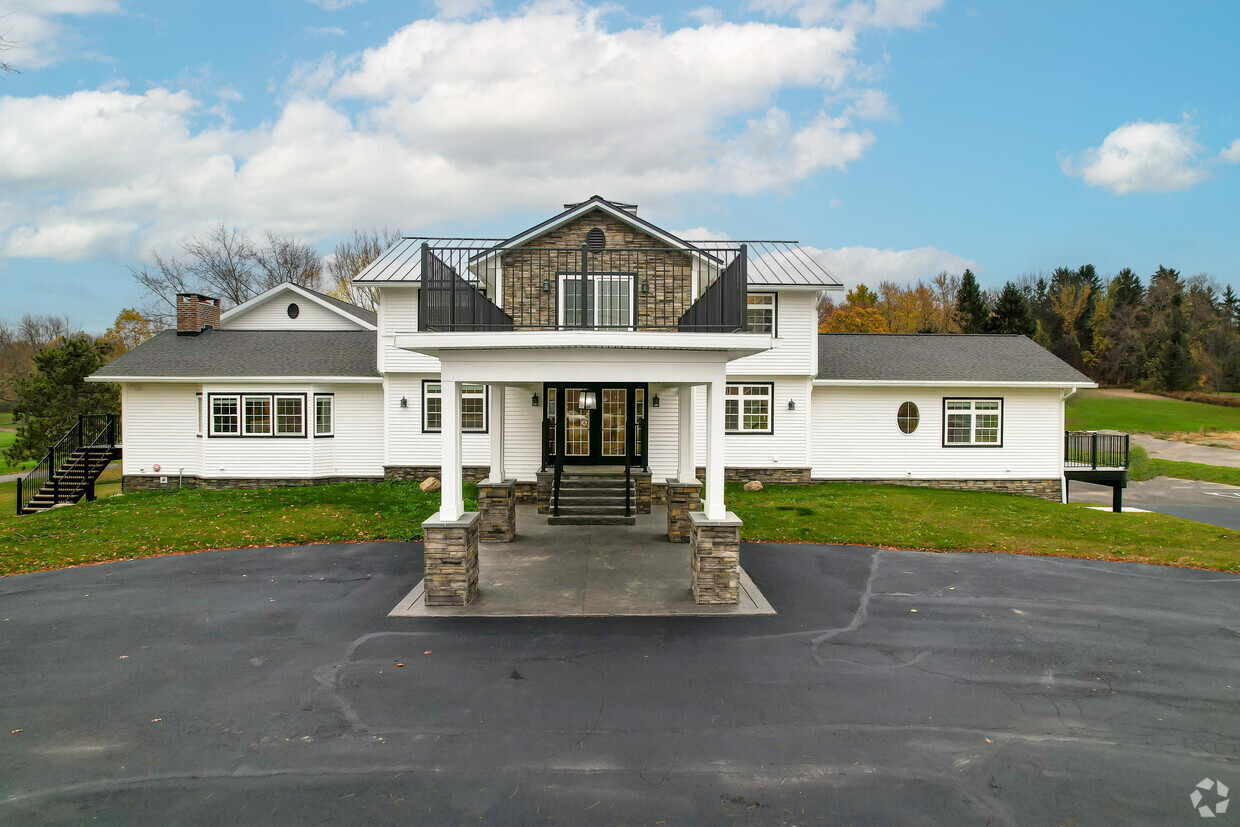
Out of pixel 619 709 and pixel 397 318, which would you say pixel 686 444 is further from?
pixel 397 318

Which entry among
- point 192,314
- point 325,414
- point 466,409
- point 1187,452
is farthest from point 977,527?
point 1187,452

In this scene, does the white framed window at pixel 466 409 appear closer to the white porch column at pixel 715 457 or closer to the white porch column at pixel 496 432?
the white porch column at pixel 496 432

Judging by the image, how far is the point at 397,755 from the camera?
15.8 feet

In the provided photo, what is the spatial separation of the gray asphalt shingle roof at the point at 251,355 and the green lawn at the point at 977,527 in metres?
11.7

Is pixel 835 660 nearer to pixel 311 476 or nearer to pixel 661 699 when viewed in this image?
pixel 661 699

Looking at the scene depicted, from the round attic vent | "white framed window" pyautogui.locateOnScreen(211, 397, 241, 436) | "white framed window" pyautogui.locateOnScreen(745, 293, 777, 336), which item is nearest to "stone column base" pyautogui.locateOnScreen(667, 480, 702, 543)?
the round attic vent

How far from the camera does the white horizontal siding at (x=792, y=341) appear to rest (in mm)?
18016

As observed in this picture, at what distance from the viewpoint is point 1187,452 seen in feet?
109

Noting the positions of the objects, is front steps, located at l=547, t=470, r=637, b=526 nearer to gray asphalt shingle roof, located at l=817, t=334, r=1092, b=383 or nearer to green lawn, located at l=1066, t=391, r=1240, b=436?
gray asphalt shingle roof, located at l=817, t=334, r=1092, b=383

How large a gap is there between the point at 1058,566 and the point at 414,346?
10.2 meters

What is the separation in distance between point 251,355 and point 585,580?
1470 cm

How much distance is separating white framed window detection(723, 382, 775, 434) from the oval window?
3.73 metres

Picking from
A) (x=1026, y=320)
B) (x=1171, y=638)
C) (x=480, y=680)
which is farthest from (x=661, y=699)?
(x=1026, y=320)

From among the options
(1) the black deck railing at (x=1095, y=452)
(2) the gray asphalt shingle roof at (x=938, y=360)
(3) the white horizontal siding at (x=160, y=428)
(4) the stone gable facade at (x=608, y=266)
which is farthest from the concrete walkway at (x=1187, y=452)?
(3) the white horizontal siding at (x=160, y=428)
